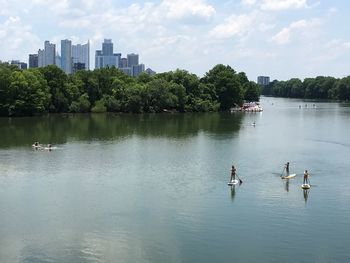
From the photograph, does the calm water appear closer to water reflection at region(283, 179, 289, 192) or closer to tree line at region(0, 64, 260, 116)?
water reflection at region(283, 179, 289, 192)

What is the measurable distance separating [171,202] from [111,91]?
83524 millimetres

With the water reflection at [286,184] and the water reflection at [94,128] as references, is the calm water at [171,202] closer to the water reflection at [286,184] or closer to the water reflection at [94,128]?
the water reflection at [286,184]

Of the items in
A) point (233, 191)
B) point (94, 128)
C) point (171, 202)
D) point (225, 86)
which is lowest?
point (171, 202)

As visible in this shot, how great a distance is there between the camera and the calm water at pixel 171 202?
23.7m

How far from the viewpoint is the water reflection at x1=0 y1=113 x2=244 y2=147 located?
64.4 m

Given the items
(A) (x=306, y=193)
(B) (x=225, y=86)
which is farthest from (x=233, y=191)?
(B) (x=225, y=86)

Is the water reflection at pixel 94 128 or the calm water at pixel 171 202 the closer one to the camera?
the calm water at pixel 171 202

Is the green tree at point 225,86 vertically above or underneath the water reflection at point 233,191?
above

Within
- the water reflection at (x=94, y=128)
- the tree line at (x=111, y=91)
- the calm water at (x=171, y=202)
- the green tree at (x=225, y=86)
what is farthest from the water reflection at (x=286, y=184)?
the green tree at (x=225, y=86)

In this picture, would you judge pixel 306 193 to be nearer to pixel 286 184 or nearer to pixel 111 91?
pixel 286 184

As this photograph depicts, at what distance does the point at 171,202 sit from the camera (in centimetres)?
3172

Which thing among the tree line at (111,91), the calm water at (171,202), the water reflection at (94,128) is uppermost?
the tree line at (111,91)

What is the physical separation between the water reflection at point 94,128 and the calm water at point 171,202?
2150mm

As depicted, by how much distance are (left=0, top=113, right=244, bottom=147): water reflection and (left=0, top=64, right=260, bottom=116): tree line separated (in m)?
5.62
